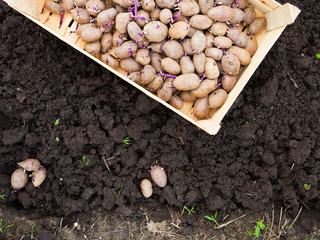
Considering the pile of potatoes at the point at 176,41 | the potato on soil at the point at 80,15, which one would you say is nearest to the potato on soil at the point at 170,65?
the pile of potatoes at the point at 176,41

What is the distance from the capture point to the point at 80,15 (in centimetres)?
247

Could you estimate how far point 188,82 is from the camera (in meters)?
2.37

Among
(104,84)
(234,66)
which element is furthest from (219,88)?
(104,84)

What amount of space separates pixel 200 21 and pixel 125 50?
24.6 inches

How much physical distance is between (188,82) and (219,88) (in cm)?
32

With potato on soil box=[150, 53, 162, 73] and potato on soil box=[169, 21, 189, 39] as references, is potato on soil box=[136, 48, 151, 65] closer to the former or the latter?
potato on soil box=[150, 53, 162, 73]

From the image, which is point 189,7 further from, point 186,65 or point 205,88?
point 205,88

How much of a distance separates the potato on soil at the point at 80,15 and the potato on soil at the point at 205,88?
1035 mm

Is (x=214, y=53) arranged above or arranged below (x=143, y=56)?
above

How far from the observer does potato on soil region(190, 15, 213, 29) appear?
7.91 feet

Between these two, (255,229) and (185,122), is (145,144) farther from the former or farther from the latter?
(255,229)

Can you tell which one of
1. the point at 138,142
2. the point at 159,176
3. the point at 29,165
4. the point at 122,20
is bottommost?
the point at 29,165

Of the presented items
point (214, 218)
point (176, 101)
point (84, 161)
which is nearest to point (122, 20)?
point (176, 101)

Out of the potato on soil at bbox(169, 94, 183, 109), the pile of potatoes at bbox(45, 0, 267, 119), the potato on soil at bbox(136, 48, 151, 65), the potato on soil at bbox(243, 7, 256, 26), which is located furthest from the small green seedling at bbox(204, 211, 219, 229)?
the potato on soil at bbox(243, 7, 256, 26)
